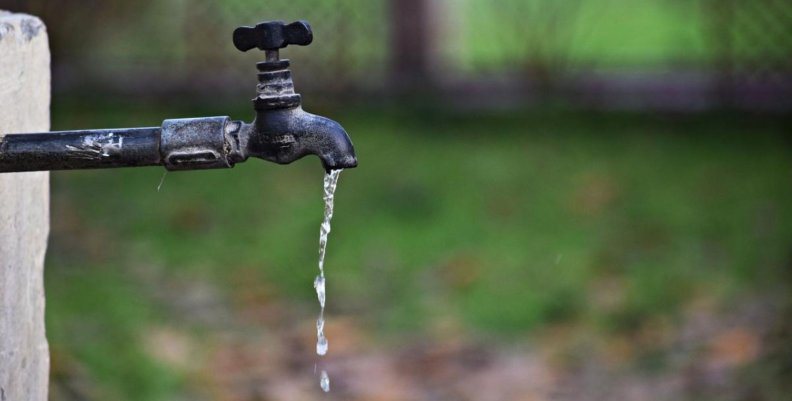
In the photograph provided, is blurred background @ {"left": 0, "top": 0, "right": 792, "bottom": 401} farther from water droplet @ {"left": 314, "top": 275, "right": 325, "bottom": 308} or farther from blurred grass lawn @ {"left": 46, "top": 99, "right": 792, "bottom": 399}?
water droplet @ {"left": 314, "top": 275, "right": 325, "bottom": 308}

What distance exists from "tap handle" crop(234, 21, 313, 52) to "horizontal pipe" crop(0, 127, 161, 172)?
0.18 metres

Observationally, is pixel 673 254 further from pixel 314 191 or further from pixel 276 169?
pixel 276 169

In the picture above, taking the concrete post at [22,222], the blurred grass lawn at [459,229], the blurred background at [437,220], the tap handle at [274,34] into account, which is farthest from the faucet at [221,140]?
the blurred grass lawn at [459,229]

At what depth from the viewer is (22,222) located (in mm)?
1810

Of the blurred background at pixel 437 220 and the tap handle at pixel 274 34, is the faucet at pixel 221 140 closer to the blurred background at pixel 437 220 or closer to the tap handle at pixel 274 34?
the tap handle at pixel 274 34

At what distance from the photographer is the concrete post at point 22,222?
1.73 m

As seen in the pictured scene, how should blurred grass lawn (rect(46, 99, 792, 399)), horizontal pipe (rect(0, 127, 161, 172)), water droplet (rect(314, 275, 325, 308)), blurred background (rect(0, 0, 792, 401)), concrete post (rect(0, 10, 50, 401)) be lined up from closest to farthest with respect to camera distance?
1. horizontal pipe (rect(0, 127, 161, 172))
2. concrete post (rect(0, 10, 50, 401))
3. water droplet (rect(314, 275, 325, 308))
4. blurred background (rect(0, 0, 792, 401))
5. blurred grass lawn (rect(46, 99, 792, 399))

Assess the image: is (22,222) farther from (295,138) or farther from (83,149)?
(295,138)

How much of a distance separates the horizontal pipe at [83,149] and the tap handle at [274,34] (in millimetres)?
182

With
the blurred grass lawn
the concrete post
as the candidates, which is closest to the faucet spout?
the concrete post

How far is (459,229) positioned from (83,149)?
3.04m

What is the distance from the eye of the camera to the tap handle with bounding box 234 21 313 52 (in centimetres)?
154

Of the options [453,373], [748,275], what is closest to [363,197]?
[453,373]

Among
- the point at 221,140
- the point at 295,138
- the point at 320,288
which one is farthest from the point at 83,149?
the point at 320,288
